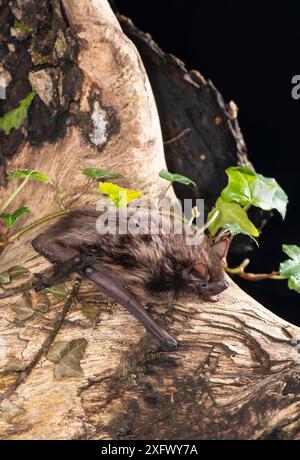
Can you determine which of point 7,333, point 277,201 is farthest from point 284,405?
point 7,333

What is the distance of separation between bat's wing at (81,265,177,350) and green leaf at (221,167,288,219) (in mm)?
905

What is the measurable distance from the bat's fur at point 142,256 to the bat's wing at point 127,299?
7 cm

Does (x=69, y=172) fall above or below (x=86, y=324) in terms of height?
above

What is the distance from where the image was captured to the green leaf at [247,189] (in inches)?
163

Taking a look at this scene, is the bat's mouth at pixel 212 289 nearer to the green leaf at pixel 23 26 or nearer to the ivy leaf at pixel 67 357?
the ivy leaf at pixel 67 357

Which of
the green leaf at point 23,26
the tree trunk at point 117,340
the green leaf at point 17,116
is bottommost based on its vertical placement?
the tree trunk at point 117,340

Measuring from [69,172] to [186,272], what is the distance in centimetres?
129

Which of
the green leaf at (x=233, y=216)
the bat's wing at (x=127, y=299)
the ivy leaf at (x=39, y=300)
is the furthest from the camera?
the green leaf at (x=233, y=216)

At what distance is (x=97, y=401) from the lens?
365 cm

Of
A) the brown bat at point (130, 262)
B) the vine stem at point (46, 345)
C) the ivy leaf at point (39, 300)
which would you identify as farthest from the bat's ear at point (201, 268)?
the ivy leaf at point (39, 300)

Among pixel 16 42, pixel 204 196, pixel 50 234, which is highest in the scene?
pixel 16 42

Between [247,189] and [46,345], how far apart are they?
157cm

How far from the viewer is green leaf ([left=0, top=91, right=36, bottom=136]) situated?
4.93m

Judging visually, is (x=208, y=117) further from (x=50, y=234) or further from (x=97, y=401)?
(x=97, y=401)
